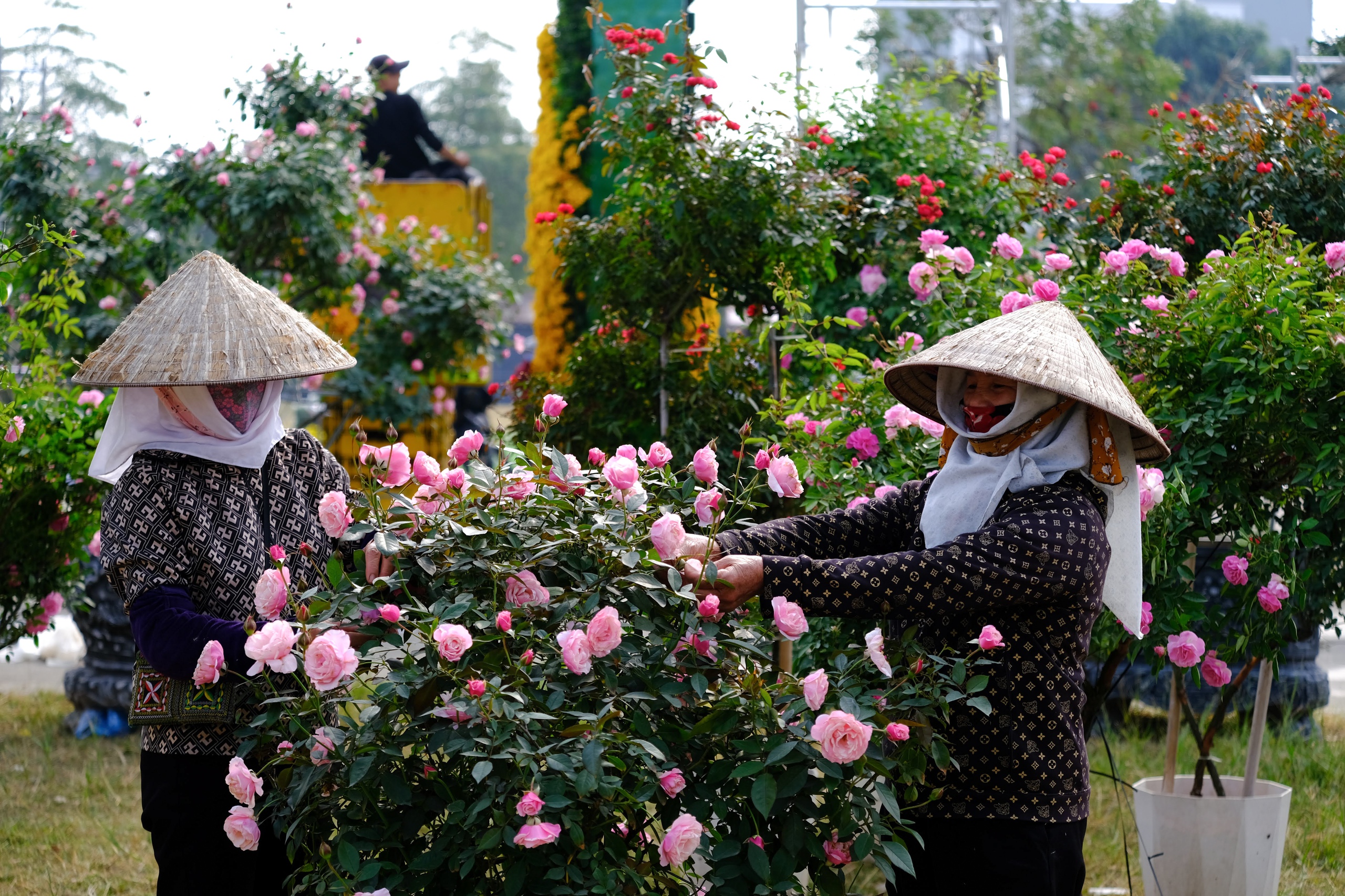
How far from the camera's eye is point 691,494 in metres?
2.06

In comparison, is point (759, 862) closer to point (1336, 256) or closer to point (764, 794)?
point (764, 794)

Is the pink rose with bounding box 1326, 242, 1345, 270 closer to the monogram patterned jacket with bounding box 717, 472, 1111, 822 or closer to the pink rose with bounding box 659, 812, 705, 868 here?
the monogram patterned jacket with bounding box 717, 472, 1111, 822

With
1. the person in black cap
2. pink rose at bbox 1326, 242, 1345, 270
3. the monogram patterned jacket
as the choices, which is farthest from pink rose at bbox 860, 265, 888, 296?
the person in black cap

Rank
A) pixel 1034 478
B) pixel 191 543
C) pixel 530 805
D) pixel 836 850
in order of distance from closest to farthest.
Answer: pixel 530 805
pixel 836 850
pixel 1034 478
pixel 191 543

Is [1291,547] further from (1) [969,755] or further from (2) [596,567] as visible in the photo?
A: (2) [596,567]

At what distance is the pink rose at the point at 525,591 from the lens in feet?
6.07

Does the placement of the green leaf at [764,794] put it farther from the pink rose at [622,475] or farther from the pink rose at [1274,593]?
the pink rose at [1274,593]

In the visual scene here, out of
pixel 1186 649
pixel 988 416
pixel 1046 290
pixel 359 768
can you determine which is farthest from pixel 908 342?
pixel 359 768

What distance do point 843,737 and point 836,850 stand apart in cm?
22

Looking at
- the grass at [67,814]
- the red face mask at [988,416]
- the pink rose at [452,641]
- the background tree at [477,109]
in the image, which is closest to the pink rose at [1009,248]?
the red face mask at [988,416]

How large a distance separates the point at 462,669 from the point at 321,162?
205 inches

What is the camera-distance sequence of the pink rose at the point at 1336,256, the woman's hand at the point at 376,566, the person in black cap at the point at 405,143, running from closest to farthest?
1. the woman's hand at the point at 376,566
2. the pink rose at the point at 1336,256
3. the person in black cap at the point at 405,143

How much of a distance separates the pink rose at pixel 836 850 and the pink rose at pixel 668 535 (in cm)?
47

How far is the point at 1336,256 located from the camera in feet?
10.3
